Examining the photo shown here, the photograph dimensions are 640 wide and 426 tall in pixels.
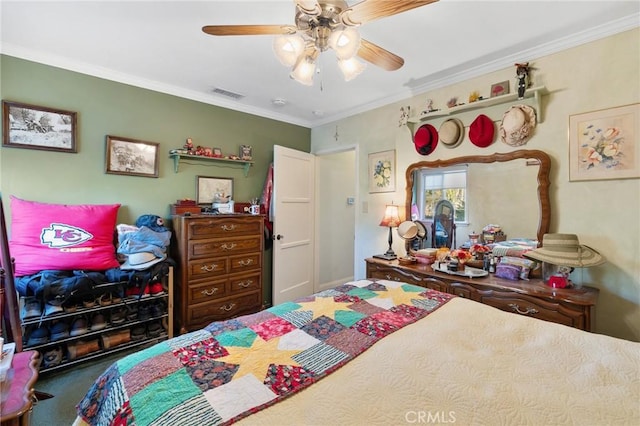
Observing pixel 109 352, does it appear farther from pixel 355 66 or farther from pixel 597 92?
pixel 597 92

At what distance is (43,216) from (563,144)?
13.1 feet

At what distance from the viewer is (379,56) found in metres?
1.65

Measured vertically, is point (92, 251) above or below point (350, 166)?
below

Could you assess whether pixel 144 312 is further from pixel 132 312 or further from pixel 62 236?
pixel 62 236

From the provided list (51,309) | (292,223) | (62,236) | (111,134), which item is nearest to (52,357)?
(51,309)

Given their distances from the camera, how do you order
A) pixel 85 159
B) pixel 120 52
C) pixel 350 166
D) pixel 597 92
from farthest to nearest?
1. pixel 350 166
2. pixel 85 159
3. pixel 120 52
4. pixel 597 92

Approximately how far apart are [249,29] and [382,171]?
220cm

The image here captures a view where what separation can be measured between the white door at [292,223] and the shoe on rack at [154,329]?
1.29 meters

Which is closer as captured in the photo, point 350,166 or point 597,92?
point 597,92

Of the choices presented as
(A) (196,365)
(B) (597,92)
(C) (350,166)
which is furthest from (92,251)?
(B) (597,92)

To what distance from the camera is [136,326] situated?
8.13 feet

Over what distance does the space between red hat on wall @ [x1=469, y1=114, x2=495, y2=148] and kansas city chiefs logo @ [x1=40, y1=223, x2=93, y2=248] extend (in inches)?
133

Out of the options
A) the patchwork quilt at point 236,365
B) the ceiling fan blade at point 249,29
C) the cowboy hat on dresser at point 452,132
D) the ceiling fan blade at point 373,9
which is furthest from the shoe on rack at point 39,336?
the cowboy hat on dresser at point 452,132

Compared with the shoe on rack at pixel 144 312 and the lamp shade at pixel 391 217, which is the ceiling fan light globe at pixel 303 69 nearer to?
the lamp shade at pixel 391 217
